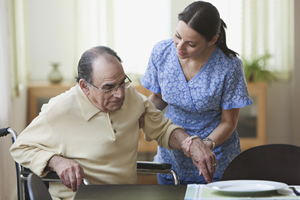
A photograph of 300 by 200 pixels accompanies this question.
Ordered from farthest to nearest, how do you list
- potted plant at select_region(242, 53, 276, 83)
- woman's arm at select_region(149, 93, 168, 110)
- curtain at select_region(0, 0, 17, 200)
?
potted plant at select_region(242, 53, 276, 83)
curtain at select_region(0, 0, 17, 200)
woman's arm at select_region(149, 93, 168, 110)

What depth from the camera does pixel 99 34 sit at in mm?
4523

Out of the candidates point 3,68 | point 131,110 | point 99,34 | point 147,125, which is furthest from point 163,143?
point 99,34

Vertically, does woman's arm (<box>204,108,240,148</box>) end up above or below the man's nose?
below

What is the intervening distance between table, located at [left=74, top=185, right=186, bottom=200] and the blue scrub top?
633 mm

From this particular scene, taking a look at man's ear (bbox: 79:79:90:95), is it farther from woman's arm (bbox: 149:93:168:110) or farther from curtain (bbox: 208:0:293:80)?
curtain (bbox: 208:0:293:80)

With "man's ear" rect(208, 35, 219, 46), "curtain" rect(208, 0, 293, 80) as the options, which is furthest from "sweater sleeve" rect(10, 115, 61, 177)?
"curtain" rect(208, 0, 293, 80)

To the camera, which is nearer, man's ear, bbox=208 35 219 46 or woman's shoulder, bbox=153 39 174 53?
man's ear, bbox=208 35 219 46

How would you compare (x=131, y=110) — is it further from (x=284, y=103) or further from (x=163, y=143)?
(x=284, y=103)

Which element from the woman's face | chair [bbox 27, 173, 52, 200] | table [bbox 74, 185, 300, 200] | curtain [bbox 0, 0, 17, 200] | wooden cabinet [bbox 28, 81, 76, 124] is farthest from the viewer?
wooden cabinet [bbox 28, 81, 76, 124]

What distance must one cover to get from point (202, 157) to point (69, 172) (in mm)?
559

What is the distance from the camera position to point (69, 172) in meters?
1.47

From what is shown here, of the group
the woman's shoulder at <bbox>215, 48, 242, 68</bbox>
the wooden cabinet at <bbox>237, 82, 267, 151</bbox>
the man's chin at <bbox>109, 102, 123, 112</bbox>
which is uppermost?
the woman's shoulder at <bbox>215, 48, 242, 68</bbox>

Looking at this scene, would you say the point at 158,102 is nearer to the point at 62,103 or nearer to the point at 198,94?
the point at 198,94

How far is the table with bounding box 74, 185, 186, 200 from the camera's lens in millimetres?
1214
